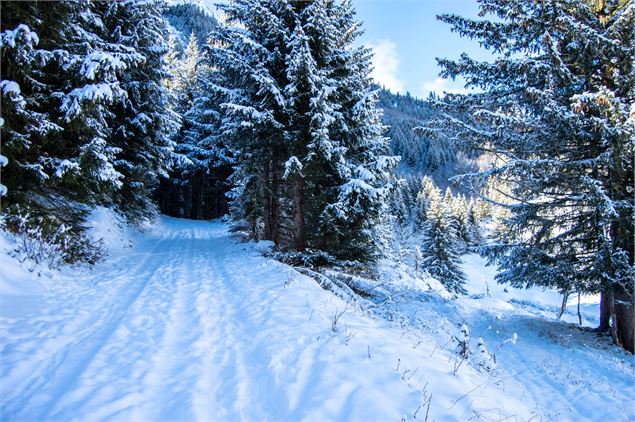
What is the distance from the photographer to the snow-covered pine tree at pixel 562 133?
860 cm

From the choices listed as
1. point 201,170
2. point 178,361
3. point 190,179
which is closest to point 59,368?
point 178,361

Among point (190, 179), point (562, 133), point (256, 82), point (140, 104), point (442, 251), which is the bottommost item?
point (442, 251)

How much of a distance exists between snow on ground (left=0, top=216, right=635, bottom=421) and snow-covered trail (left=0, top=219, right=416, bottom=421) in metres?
0.02

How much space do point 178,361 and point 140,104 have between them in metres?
16.4

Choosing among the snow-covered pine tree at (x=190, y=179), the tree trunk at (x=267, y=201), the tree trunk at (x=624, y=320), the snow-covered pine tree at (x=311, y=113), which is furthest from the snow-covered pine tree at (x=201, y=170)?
the tree trunk at (x=624, y=320)

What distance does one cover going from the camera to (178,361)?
434cm

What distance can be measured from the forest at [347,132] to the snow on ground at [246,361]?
1976 millimetres

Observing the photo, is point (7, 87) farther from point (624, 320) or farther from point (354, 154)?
point (624, 320)

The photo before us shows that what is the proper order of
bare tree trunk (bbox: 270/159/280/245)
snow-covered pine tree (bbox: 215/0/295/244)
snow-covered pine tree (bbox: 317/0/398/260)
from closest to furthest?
snow-covered pine tree (bbox: 317/0/398/260)
snow-covered pine tree (bbox: 215/0/295/244)
bare tree trunk (bbox: 270/159/280/245)

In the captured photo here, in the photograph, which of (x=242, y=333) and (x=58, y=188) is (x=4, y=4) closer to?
(x=58, y=188)

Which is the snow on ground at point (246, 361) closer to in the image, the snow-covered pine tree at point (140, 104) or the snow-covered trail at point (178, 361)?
the snow-covered trail at point (178, 361)

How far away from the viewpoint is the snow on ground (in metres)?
3.36

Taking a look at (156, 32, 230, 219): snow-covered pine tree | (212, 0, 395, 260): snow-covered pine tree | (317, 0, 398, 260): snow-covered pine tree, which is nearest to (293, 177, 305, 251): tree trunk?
(212, 0, 395, 260): snow-covered pine tree

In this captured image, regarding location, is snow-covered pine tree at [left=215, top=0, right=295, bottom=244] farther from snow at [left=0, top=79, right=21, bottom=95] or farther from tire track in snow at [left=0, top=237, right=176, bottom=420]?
tire track in snow at [left=0, top=237, right=176, bottom=420]
